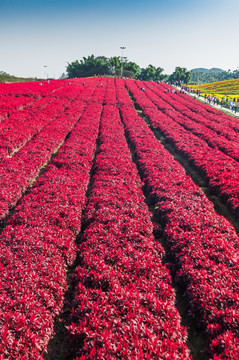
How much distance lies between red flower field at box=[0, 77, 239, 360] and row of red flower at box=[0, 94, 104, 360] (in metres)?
0.03

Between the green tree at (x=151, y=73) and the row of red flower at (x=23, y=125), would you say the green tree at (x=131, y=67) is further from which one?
the row of red flower at (x=23, y=125)

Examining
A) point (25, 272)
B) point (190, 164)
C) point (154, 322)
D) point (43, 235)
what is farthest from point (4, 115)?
point (154, 322)

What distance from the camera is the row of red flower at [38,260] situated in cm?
448

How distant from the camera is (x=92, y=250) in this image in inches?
272

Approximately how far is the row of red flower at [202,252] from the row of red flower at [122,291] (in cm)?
63

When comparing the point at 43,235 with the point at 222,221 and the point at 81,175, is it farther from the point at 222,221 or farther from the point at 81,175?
the point at 222,221

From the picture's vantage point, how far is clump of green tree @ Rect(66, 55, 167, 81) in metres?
107

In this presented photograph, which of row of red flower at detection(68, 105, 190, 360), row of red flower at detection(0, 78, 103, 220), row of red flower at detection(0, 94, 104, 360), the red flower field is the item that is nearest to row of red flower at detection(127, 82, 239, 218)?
the red flower field

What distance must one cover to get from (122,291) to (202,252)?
2919mm

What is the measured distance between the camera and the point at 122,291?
216 inches

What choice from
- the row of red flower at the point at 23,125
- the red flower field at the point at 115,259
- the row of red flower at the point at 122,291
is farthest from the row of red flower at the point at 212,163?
the row of red flower at the point at 23,125

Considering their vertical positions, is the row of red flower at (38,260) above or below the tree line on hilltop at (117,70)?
below

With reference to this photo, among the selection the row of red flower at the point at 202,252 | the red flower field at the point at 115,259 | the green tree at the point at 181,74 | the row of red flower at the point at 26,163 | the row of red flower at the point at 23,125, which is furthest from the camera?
the green tree at the point at 181,74

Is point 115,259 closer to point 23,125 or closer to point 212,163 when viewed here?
point 212,163
